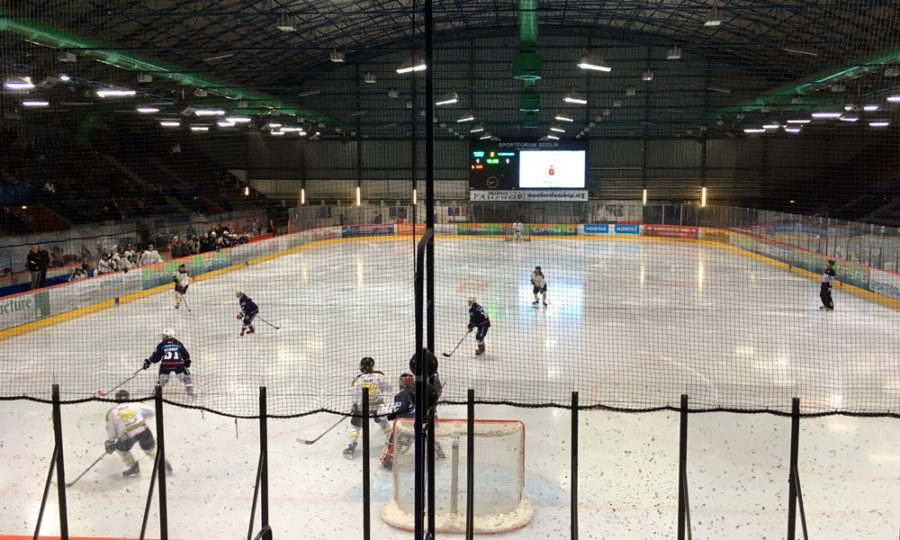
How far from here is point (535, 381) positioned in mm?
9203

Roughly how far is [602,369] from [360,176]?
22.3 metres

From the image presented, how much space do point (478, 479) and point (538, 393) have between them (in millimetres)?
3239

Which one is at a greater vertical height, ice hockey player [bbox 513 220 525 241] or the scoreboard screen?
the scoreboard screen

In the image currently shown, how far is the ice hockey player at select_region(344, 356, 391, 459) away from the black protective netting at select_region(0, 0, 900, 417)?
120 centimetres

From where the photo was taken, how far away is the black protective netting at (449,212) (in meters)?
10.0

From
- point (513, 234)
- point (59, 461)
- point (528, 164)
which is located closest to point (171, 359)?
point (59, 461)

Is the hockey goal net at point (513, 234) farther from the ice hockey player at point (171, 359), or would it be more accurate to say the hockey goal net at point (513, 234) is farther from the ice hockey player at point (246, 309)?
the ice hockey player at point (171, 359)

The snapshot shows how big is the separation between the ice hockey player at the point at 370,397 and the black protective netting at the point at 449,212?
1203 mm

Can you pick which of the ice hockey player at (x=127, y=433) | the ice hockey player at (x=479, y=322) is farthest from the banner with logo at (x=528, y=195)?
the ice hockey player at (x=127, y=433)

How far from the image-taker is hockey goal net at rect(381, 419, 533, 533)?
17.6 feet

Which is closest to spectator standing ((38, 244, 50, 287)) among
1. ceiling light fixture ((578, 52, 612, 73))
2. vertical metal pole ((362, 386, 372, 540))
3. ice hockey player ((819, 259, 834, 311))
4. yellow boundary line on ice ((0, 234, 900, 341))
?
yellow boundary line on ice ((0, 234, 900, 341))

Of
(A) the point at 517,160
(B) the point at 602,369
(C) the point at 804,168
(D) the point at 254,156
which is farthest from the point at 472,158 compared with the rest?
(B) the point at 602,369

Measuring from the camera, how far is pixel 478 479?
220 inches

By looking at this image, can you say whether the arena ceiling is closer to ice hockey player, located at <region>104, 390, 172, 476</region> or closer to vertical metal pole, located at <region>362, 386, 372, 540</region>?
ice hockey player, located at <region>104, 390, 172, 476</region>
